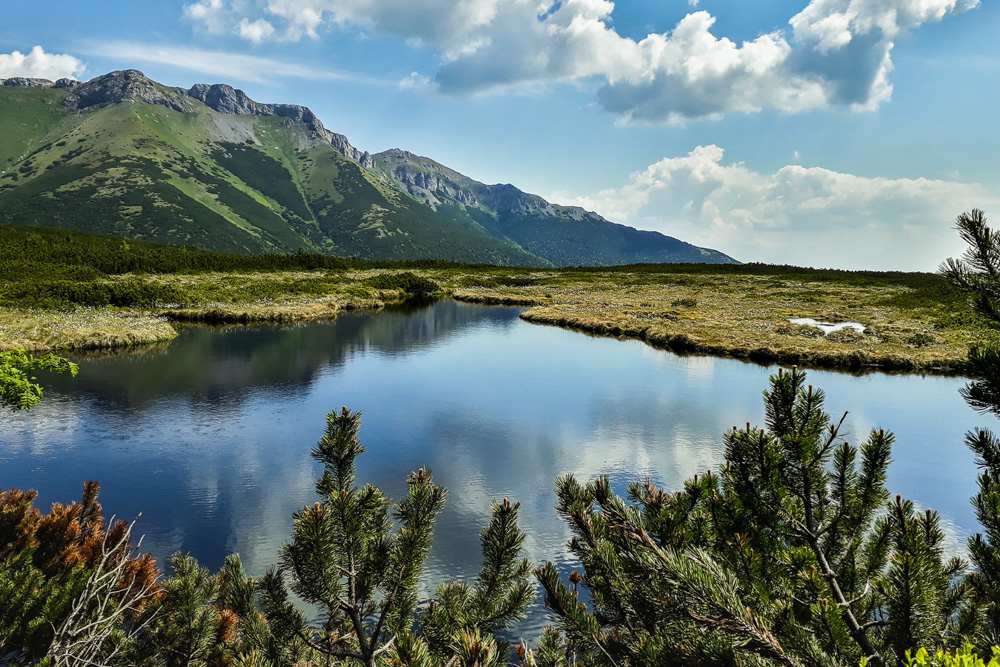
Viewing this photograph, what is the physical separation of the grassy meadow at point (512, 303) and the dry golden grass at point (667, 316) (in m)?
0.15

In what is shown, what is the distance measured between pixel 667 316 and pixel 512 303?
2856 cm

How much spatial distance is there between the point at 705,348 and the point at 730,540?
1364 inches

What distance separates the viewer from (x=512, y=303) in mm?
75250

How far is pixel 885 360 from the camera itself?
3128 cm

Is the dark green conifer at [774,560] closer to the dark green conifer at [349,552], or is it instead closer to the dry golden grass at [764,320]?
the dark green conifer at [349,552]

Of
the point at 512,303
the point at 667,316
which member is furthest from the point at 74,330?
the point at 512,303

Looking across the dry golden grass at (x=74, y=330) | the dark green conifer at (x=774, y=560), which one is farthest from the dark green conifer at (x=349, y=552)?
the dry golden grass at (x=74, y=330)

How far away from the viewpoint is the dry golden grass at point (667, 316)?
31.4m

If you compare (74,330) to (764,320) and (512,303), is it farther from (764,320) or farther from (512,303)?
(764,320)

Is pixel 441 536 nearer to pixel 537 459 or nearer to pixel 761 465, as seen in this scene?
pixel 537 459

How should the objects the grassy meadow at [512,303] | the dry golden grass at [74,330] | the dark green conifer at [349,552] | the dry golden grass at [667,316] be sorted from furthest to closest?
1. the grassy meadow at [512,303]
2. the dry golden grass at [667,316]
3. the dry golden grass at [74,330]
4. the dark green conifer at [349,552]

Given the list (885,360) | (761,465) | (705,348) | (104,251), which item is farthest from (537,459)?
(104,251)

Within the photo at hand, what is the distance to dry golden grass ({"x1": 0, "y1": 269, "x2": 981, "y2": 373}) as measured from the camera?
103 ft

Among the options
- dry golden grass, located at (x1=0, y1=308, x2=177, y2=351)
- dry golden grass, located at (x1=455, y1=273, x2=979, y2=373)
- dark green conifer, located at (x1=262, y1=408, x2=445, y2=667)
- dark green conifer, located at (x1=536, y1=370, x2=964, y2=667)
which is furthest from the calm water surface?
dark green conifer, located at (x1=536, y1=370, x2=964, y2=667)
